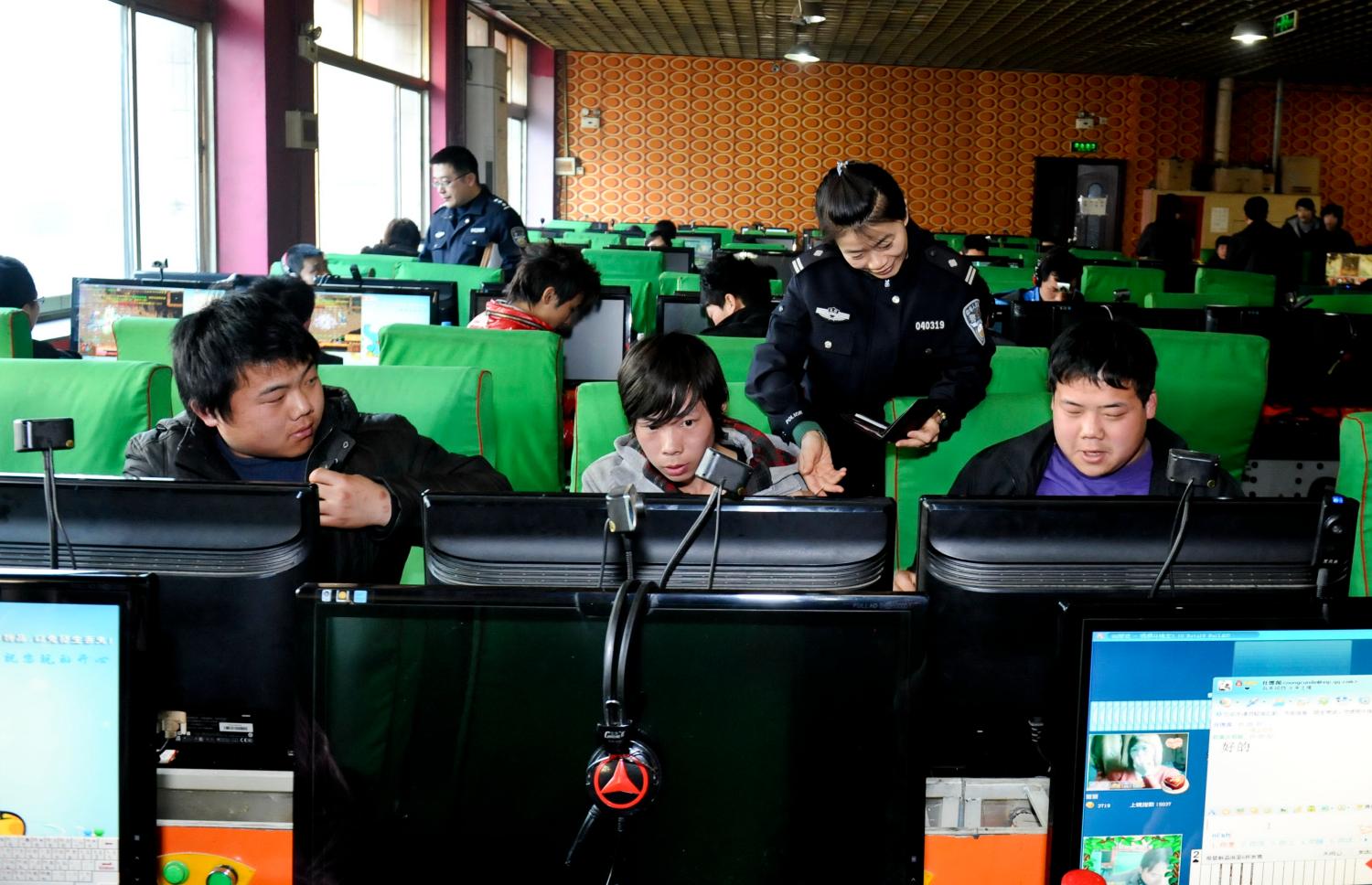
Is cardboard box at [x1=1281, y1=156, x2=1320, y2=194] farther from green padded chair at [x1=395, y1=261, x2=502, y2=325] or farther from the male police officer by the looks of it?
green padded chair at [x1=395, y1=261, x2=502, y2=325]

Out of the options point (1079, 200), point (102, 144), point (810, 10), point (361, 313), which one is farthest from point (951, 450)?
point (1079, 200)

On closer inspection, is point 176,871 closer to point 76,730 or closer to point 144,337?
point 76,730

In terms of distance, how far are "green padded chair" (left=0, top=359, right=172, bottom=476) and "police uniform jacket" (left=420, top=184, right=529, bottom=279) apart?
3674mm

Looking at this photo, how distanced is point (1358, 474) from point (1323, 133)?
16059 millimetres

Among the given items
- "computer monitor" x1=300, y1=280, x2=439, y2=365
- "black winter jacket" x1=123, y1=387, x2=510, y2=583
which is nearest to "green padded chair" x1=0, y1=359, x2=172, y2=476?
"black winter jacket" x1=123, y1=387, x2=510, y2=583

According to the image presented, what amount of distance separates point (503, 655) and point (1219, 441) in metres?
2.40

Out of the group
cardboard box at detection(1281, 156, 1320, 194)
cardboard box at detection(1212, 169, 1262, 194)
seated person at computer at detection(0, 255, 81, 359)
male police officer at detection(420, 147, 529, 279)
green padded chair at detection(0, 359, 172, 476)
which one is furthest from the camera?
cardboard box at detection(1281, 156, 1320, 194)

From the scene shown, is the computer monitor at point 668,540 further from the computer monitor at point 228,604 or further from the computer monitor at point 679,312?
the computer monitor at point 679,312

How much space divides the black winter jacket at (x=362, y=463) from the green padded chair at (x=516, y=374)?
45.0 inches

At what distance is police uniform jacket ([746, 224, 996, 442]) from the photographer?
2.69 metres

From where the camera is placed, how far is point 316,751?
924 millimetres

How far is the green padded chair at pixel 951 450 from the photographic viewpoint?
2.41 m

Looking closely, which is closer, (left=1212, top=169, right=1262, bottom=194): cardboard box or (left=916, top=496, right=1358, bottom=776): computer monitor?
(left=916, top=496, right=1358, bottom=776): computer monitor

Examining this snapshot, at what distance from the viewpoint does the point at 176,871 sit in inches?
42.4
